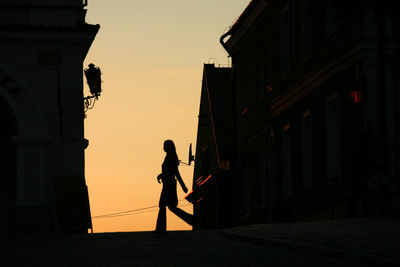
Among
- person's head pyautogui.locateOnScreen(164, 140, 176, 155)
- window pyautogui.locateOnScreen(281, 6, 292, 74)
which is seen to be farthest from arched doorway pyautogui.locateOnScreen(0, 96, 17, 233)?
person's head pyautogui.locateOnScreen(164, 140, 176, 155)

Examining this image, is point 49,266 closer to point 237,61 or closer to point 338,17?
point 338,17

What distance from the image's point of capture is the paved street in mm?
14797

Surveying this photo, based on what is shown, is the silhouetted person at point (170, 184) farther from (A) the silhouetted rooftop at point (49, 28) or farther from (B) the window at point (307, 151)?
(B) the window at point (307, 151)

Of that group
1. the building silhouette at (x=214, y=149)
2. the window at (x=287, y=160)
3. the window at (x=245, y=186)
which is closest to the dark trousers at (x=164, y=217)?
the window at (x=287, y=160)

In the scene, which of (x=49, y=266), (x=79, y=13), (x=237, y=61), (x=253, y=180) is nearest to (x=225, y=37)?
(x=237, y=61)

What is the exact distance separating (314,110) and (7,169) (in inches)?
317

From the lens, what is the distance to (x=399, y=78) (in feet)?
82.9

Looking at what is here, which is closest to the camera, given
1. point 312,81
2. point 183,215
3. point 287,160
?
point 183,215

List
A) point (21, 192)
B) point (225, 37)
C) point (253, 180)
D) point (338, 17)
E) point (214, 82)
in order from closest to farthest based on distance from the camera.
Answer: point (338, 17) → point (21, 192) → point (253, 180) → point (225, 37) → point (214, 82)

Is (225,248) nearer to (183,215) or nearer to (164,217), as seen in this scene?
(164,217)

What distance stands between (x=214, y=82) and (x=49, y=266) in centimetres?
4389

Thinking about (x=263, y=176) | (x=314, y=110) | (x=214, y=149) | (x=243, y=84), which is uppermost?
(x=243, y=84)

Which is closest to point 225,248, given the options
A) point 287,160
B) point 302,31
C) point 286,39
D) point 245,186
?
point 302,31

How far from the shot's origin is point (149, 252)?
16672 mm
